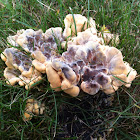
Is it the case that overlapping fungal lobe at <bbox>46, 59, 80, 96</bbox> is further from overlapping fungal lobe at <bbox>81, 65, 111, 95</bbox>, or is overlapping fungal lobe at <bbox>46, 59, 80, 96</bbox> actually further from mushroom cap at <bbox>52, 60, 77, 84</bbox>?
overlapping fungal lobe at <bbox>81, 65, 111, 95</bbox>

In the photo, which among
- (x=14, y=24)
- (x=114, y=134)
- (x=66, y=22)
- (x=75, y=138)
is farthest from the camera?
(x=14, y=24)

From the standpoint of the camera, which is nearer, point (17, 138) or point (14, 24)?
point (17, 138)

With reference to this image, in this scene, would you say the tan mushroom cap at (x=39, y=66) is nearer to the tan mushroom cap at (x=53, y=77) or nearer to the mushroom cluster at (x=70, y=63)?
the mushroom cluster at (x=70, y=63)

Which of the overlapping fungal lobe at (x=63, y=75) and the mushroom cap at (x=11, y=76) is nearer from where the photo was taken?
the overlapping fungal lobe at (x=63, y=75)

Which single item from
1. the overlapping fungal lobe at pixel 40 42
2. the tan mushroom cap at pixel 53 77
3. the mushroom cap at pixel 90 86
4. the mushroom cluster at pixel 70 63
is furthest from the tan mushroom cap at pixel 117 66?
the overlapping fungal lobe at pixel 40 42

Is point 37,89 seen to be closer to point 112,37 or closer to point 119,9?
point 112,37

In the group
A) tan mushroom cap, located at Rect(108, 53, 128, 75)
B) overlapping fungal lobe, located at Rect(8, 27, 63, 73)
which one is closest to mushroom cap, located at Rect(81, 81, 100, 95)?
tan mushroom cap, located at Rect(108, 53, 128, 75)

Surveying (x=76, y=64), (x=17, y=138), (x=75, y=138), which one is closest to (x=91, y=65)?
(x=76, y=64)

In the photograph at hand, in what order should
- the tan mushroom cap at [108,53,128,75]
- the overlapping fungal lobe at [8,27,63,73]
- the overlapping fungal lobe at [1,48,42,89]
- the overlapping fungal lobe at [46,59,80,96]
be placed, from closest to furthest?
the overlapping fungal lobe at [46,59,80,96], the tan mushroom cap at [108,53,128,75], the overlapping fungal lobe at [1,48,42,89], the overlapping fungal lobe at [8,27,63,73]
